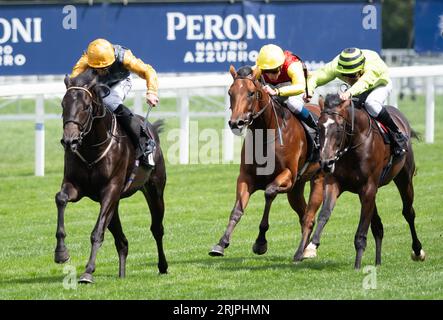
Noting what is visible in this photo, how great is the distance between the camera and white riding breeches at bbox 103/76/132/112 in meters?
9.67

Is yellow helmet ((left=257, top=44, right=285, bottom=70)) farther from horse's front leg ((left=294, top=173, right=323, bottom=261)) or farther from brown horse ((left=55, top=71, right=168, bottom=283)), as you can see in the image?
brown horse ((left=55, top=71, right=168, bottom=283))

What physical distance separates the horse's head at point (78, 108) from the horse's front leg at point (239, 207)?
1473 millimetres

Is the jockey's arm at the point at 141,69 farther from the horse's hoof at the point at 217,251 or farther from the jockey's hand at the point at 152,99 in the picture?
the horse's hoof at the point at 217,251

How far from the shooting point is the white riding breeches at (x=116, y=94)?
9.67 m

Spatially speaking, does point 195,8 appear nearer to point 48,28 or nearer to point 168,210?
point 48,28

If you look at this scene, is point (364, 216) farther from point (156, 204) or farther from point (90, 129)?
point (90, 129)

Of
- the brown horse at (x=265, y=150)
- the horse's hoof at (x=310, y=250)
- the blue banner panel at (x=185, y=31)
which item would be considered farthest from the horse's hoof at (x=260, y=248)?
the blue banner panel at (x=185, y=31)

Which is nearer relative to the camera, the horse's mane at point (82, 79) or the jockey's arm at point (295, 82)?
the horse's mane at point (82, 79)

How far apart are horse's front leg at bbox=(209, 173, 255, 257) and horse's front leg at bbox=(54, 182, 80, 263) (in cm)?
125

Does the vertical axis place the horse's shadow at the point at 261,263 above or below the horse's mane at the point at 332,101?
below

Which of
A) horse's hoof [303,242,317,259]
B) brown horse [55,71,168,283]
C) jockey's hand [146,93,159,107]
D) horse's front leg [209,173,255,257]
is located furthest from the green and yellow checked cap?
brown horse [55,71,168,283]

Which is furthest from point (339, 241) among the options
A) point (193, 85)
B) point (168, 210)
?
point (193, 85)

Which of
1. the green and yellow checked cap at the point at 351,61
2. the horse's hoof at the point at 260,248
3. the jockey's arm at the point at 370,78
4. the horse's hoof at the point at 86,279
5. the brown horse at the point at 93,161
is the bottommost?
the horse's hoof at the point at 86,279

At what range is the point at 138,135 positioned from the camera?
9.78 m
